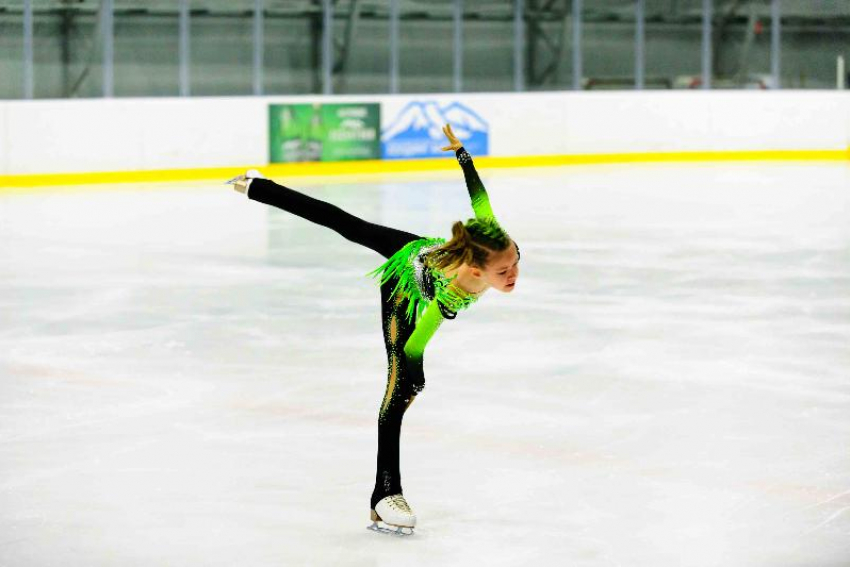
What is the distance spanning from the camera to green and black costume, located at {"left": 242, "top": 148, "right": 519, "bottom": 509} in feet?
16.6

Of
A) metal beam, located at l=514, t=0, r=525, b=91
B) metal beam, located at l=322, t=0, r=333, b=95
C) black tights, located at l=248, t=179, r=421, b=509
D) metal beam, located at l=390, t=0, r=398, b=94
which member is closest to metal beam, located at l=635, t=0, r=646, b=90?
metal beam, located at l=514, t=0, r=525, b=91

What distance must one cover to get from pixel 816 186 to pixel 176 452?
14689mm

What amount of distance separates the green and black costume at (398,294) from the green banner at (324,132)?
15851mm

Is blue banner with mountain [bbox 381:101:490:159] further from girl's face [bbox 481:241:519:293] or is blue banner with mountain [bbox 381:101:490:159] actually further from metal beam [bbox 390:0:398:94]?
girl's face [bbox 481:241:519:293]

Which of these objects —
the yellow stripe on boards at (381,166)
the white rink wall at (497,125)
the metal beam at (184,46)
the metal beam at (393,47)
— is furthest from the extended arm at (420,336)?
the metal beam at (393,47)

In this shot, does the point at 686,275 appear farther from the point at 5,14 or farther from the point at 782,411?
the point at 5,14

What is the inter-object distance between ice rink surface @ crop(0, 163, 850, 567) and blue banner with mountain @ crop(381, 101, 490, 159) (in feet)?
26.7

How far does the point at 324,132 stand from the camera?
21.7m

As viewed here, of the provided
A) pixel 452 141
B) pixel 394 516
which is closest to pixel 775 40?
pixel 452 141

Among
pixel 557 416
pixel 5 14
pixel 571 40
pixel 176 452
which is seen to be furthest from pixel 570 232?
pixel 571 40

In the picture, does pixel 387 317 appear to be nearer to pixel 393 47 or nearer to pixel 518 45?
pixel 393 47

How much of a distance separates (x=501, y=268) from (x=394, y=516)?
36.6 inches

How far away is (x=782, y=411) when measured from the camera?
7270 millimetres

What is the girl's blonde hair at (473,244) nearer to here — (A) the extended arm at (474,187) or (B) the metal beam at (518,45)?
(A) the extended arm at (474,187)
